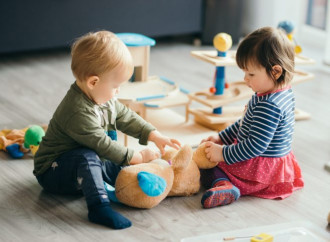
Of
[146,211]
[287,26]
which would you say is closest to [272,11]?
[287,26]

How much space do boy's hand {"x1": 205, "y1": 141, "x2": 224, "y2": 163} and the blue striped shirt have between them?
2 cm

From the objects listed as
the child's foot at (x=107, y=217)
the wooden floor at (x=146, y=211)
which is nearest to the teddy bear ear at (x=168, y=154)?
the wooden floor at (x=146, y=211)

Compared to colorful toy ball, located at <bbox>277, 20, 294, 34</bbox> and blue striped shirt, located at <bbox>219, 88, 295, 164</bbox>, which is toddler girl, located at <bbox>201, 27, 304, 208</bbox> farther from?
colorful toy ball, located at <bbox>277, 20, 294, 34</bbox>

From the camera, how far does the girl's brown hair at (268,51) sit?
144 cm

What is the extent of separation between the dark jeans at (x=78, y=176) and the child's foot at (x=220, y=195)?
26 cm

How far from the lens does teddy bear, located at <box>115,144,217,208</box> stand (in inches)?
55.6

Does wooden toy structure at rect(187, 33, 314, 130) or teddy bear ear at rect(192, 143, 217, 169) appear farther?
wooden toy structure at rect(187, 33, 314, 130)

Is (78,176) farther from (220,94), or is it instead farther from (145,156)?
(220,94)

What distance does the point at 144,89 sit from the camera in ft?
6.43

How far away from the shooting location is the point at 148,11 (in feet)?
9.47

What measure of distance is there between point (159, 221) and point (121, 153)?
194 mm

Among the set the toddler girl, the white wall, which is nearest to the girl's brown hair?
the toddler girl

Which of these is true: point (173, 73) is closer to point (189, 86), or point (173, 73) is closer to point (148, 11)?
point (189, 86)

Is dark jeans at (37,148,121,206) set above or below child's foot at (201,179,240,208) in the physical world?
above
